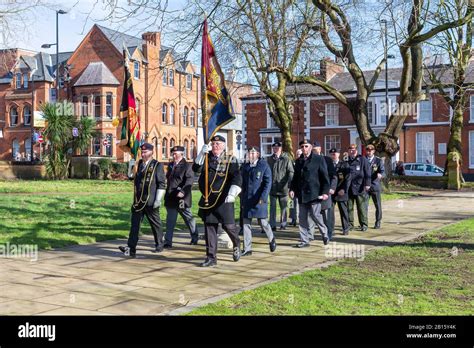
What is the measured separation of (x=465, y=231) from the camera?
1344cm

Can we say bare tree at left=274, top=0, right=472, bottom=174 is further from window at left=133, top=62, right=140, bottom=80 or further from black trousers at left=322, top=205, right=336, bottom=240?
window at left=133, top=62, right=140, bottom=80

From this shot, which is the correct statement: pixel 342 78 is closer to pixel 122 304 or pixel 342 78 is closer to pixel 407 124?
pixel 407 124

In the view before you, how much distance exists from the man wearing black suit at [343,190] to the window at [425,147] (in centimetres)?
3845

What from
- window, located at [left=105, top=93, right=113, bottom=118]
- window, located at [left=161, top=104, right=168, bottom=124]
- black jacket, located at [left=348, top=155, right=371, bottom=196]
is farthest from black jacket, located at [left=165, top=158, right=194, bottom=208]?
window, located at [left=161, top=104, right=168, bottom=124]

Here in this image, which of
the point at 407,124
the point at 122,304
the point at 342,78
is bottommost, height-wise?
the point at 122,304

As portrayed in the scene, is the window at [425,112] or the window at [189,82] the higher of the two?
the window at [189,82]

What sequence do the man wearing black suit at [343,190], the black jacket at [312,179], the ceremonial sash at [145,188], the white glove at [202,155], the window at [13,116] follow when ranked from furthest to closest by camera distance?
the window at [13,116]
the man wearing black suit at [343,190]
the black jacket at [312,179]
the ceremonial sash at [145,188]
the white glove at [202,155]

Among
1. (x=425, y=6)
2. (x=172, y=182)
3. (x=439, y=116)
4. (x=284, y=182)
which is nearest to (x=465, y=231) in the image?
(x=284, y=182)

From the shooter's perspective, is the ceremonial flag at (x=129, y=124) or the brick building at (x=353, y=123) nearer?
the ceremonial flag at (x=129, y=124)

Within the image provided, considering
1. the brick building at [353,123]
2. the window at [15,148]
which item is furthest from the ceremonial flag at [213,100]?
the window at [15,148]

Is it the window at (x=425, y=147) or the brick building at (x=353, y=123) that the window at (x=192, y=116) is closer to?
the brick building at (x=353, y=123)
